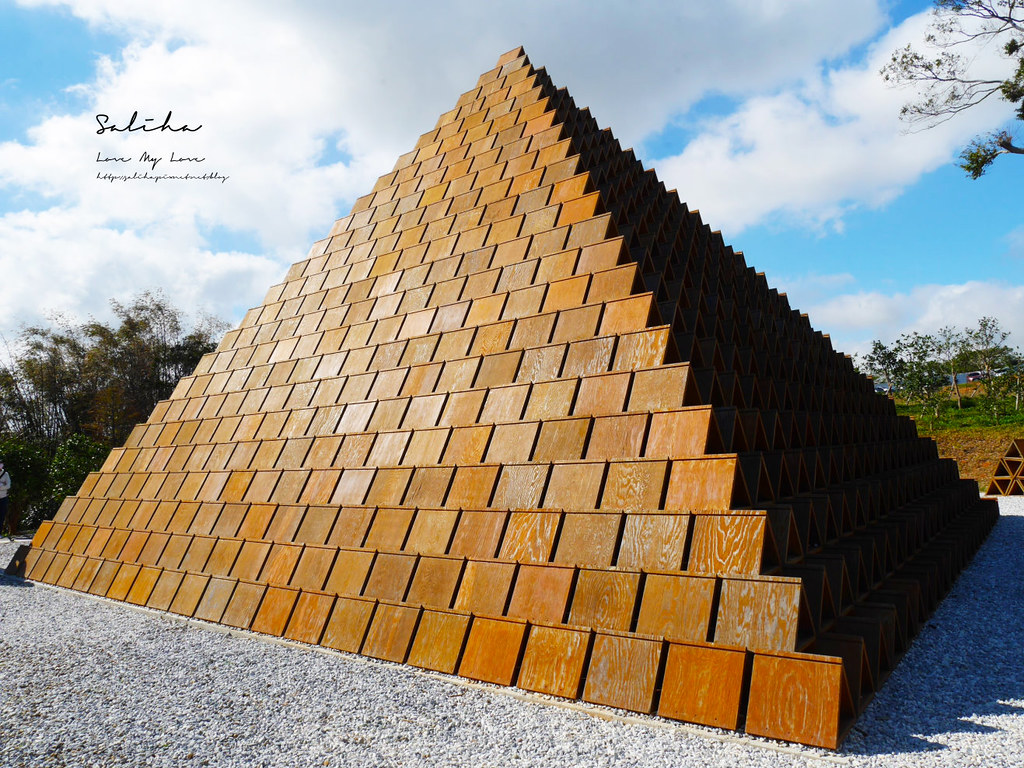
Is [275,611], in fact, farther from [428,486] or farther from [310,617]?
[428,486]

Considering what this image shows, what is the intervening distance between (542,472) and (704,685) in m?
2.22

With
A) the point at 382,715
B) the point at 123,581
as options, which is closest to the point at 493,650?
the point at 382,715

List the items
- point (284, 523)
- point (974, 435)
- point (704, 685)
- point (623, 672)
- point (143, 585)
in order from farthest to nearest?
point (974, 435), point (143, 585), point (284, 523), point (623, 672), point (704, 685)

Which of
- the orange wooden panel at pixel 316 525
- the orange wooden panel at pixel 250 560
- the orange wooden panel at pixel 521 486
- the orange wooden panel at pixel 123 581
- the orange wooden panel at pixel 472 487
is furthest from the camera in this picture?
the orange wooden panel at pixel 123 581

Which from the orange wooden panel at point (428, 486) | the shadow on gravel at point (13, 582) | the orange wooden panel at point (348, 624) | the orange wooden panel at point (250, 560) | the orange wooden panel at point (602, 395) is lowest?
the shadow on gravel at point (13, 582)

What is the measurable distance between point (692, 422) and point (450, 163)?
777 centimetres

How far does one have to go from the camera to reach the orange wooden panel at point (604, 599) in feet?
14.0

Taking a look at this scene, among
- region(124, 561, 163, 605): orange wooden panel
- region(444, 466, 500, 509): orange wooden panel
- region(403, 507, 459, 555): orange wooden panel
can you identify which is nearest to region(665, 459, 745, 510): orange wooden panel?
region(444, 466, 500, 509): orange wooden panel

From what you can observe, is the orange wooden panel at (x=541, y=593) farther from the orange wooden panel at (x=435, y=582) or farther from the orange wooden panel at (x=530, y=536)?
the orange wooden panel at (x=435, y=582)

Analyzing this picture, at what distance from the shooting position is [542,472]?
542 centimetres

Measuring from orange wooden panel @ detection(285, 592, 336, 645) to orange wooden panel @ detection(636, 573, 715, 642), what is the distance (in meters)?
3.07

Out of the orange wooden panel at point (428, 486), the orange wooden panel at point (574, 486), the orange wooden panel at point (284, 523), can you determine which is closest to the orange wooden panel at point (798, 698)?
the orange wooden panel at point (574, 486)

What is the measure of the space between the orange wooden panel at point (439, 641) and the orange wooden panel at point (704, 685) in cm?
167

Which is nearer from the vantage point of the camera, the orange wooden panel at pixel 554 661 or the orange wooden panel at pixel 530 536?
the orange wooden panel at pixel 554 661
